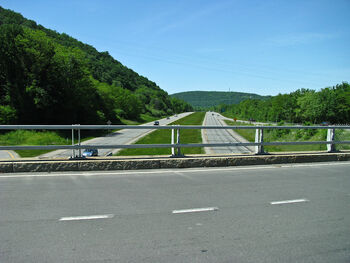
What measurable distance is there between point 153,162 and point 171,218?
12.5 feet

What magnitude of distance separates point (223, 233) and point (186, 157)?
4.86 meters

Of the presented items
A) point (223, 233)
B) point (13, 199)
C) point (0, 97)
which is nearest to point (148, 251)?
point (223, 233)

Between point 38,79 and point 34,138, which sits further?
point 38,79

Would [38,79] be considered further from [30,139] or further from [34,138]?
[30,139]

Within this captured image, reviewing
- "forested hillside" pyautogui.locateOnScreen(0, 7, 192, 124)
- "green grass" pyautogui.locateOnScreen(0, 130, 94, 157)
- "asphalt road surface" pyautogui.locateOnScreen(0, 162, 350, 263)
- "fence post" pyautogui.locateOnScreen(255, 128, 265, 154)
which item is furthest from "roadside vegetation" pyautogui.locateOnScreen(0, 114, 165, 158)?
"forested hillside" pyautogui.locateOnScreen(0, 7, 192, 124)

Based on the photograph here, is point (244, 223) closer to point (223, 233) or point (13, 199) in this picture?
point (223, 233)

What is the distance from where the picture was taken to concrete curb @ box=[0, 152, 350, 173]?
7430 mm

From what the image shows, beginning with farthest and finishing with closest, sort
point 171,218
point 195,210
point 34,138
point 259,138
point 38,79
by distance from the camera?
1. point 38,79
2. point 259,138
3. point 34,138
4. point 195,210
5. point 171,218

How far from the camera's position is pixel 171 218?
4500 mm

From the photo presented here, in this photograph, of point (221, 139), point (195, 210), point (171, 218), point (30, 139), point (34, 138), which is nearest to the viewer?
point (171, 218)

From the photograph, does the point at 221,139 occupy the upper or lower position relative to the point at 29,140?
lower

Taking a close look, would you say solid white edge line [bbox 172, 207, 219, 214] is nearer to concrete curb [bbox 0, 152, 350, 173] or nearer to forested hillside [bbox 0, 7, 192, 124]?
concrete curb [bbox 0, 152, 350, 173]

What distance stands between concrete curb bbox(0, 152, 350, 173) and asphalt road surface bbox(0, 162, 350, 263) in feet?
1.30

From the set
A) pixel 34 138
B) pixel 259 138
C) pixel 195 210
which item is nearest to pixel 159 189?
pixel 195 210
